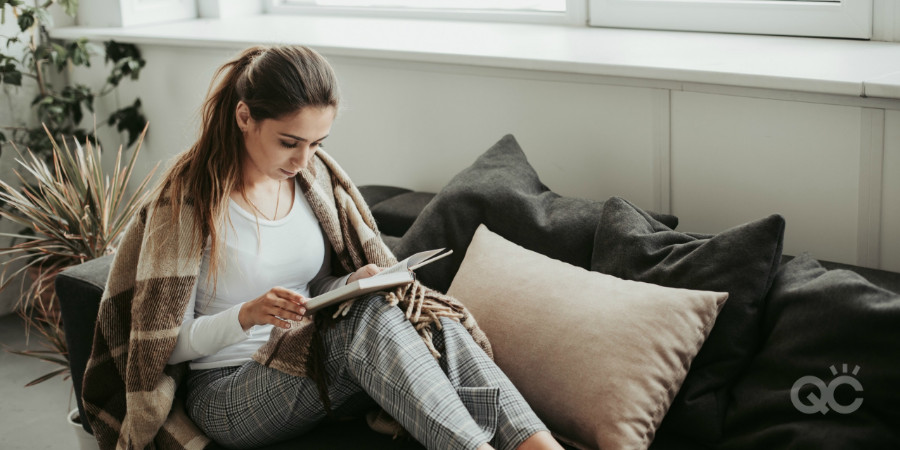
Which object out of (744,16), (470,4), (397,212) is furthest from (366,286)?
(470,4)

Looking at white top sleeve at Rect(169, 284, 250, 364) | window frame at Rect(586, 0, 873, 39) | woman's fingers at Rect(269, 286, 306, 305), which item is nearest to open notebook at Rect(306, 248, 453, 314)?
woman's fingers at Rect(269, 286, 306, 305)

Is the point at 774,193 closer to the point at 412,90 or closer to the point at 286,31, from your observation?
the point at 412,90

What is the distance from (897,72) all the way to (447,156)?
1.15 meters

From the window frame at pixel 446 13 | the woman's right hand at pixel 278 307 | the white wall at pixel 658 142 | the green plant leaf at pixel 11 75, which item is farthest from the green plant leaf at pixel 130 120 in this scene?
the woman's right hand at pixel 278 307

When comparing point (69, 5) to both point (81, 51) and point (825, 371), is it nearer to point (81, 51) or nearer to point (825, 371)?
point (81, 51)

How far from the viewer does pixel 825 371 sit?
154 centimetres

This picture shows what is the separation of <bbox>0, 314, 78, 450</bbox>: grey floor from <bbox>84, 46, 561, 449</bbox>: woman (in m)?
0.77

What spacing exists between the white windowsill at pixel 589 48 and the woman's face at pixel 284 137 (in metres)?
0.65

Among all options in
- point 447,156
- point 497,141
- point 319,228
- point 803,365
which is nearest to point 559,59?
point 497,141

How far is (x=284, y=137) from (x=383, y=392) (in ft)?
1.73

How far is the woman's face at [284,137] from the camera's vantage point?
69.4 inches

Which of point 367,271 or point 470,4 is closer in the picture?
point 367,271

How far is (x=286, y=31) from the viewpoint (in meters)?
3.01

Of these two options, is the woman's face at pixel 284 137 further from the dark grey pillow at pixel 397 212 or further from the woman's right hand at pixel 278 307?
the dark grey pillow at pixel 397 212
